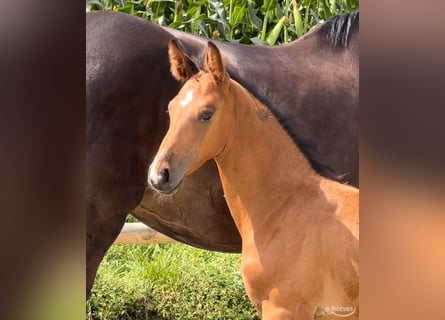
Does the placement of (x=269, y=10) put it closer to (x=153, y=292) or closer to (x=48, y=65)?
(x=48, y=65)

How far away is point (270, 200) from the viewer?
311cm

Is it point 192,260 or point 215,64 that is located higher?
point 215,64

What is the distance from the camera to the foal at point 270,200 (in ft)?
9.70

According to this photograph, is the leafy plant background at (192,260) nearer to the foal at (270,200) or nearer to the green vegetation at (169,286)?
the green vegetation at (169,286)

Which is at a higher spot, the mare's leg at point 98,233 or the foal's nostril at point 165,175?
the foal's nostril at point 165,175

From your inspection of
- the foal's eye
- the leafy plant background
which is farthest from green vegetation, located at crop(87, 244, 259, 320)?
the foal's eye

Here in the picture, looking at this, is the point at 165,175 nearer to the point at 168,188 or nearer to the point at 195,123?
the point at 168,188

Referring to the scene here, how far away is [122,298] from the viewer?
3.80 meters

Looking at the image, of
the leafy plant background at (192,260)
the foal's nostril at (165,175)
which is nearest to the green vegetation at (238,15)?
the leafy plant background at (192,260)

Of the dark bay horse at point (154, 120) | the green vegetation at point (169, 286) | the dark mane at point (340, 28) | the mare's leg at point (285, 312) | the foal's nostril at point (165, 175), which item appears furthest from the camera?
the green vegetation at point (169, 286)

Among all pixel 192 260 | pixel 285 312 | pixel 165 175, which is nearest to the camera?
pixel 165 175

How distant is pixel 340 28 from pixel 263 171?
771 millimetres
